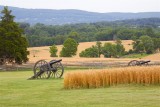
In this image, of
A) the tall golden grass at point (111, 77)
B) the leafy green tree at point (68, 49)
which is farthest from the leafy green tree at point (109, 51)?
the tall golden grass at point (111, 77)

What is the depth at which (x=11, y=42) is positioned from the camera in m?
48.8

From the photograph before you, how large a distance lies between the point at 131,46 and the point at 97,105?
87027mm

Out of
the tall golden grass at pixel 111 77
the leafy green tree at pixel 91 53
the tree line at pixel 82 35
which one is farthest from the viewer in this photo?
the tree line at pixel 82 35

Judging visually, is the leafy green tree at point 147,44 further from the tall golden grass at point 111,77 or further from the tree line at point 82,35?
the tall golden grass at point 111,77

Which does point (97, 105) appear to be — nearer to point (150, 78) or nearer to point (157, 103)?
point (157, 103)

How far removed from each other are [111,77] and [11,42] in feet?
100

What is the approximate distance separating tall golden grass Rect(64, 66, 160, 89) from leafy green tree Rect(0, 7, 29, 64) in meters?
30.2

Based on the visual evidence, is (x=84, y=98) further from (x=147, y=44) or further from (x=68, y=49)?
(x=147, y=44)

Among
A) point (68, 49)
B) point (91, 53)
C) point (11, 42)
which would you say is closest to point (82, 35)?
point (91, 53)

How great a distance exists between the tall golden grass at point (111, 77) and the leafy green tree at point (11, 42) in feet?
99.2

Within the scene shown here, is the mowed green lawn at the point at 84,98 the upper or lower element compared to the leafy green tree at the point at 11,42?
lower

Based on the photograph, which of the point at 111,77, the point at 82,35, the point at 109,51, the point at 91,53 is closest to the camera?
the point at 111,77

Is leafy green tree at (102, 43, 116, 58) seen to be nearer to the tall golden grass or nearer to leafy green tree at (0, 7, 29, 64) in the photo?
leafy green tree at (0, 7, 29, 64)

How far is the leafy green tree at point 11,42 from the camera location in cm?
4897
